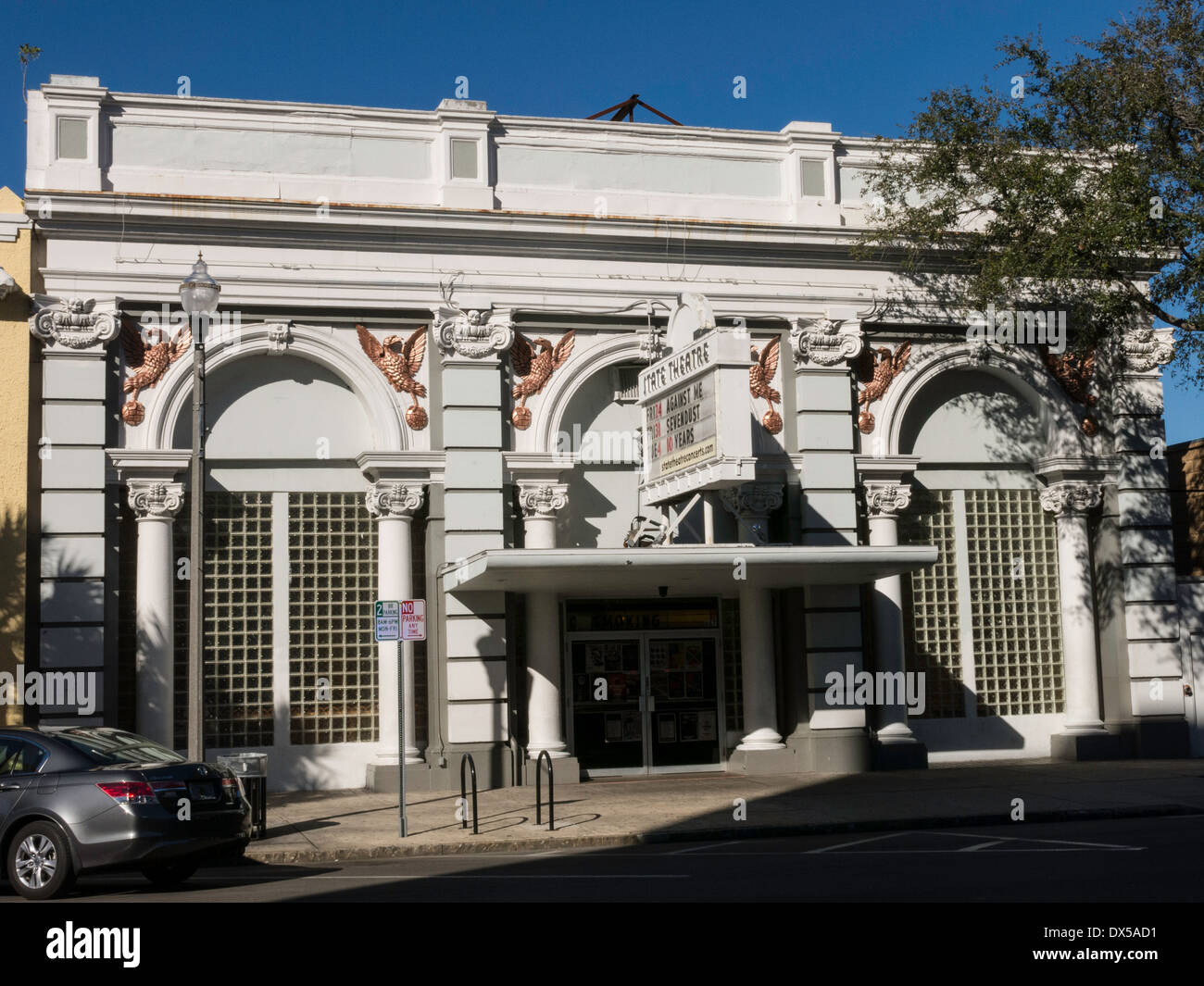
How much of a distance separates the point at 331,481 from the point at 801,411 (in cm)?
763

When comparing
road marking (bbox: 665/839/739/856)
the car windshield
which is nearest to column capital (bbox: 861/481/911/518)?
road marking (bbox: 665/839/739/856)

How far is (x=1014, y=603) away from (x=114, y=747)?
1649cm

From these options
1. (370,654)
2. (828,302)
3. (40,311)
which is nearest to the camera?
(40,311)

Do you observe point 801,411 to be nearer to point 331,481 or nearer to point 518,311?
point 518,311

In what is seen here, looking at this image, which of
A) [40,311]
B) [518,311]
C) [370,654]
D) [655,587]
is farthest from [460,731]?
[40,311]

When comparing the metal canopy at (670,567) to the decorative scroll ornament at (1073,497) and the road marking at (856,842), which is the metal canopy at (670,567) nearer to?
the decorative scroll ornament at (1073,497)

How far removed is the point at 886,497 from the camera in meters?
24.2

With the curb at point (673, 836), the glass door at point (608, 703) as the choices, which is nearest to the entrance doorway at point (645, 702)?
the glass door at point (608, 703)

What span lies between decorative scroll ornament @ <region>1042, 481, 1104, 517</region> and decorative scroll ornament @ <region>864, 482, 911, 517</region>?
2795 mm

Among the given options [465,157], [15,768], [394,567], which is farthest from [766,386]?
[15,768]

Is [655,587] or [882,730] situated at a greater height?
[655,587]

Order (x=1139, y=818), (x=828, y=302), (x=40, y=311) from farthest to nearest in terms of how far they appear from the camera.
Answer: (x=828, y=302), (x=40, y=311), (x=1139, y=818)

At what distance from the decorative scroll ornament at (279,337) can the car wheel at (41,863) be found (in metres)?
11.1

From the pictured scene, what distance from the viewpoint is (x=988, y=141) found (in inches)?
909
